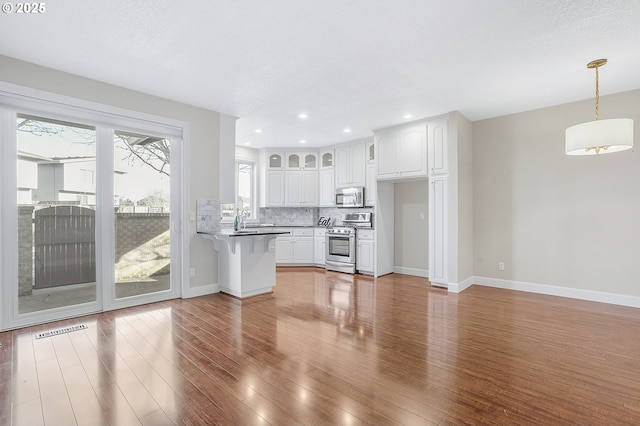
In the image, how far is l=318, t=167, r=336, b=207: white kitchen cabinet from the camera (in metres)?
7.01

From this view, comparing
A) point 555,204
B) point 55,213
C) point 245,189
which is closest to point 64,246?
point 55,213

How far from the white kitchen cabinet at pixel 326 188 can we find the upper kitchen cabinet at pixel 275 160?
956 millimetres

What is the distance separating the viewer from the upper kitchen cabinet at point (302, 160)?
286 inches

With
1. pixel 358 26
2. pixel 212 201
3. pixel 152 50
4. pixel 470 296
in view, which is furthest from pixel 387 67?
pixel 470 296

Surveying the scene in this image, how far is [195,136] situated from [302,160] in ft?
10.2

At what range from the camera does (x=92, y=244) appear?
3.69 meters

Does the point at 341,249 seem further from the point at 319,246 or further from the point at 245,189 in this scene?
the point at 245,189

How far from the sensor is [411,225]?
6.19 meters

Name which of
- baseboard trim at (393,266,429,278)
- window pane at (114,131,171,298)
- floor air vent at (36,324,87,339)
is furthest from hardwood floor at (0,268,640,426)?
baseboard trim at (393,266,429,278)

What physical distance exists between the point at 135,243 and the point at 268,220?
3.66m

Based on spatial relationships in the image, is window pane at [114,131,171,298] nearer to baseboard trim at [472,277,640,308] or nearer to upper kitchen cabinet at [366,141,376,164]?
upper kitchen cabinet at [366,141,376,164]

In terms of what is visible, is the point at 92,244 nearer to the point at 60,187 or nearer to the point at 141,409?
the point at 60,187

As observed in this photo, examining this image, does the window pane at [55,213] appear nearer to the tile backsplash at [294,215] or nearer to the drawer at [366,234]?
the tile backsplash at [294,215]

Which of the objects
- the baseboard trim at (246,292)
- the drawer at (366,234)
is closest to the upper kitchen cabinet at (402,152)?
the drawer at (366,234)
